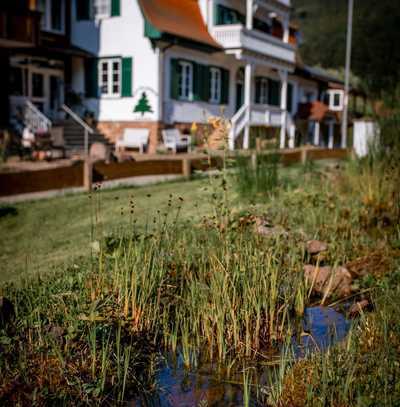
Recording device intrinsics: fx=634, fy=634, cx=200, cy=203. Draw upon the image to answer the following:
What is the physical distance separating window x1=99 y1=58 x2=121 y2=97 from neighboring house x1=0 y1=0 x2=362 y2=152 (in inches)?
1.4

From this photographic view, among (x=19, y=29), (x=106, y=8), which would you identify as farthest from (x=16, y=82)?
(x=106, y=8)

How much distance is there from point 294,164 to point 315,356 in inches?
445

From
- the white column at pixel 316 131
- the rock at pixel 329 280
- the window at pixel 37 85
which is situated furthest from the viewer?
the white column at pixel 316 131

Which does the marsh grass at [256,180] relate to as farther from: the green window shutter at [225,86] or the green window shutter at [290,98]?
the green window shutter at [290,98]

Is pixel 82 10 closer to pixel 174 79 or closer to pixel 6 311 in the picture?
pixel 174 79

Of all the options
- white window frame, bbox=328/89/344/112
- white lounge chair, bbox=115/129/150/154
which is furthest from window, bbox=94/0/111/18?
white window frame, bbox=328/89/344/112

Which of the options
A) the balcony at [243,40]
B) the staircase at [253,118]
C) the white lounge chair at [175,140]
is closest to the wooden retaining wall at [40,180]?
the white lounge chair at [175,140]

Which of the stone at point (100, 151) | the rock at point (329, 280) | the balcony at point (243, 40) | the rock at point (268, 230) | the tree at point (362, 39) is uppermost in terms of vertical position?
the tree at point (362, 39)

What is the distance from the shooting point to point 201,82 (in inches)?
986

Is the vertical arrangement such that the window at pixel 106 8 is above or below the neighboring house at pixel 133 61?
above

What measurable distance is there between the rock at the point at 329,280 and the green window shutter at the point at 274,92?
26256 millimetres

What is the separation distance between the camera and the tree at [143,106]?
22375 mm

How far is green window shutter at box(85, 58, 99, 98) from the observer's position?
23.4 meters

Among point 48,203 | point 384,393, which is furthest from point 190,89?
point 384,393
